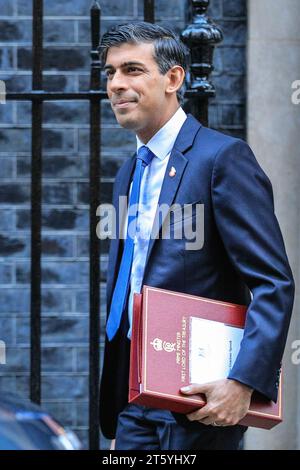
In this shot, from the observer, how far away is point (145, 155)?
3.72 m

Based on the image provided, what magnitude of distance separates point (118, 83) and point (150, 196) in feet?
1.19

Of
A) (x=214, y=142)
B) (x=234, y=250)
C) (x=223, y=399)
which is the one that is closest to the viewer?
(x=223, y=399)

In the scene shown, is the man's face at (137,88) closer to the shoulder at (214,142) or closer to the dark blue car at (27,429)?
the shoulder at (214,142)

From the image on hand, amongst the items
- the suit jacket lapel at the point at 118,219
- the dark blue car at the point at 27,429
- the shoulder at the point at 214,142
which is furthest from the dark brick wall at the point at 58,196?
the dark blue car at the point at 27,429

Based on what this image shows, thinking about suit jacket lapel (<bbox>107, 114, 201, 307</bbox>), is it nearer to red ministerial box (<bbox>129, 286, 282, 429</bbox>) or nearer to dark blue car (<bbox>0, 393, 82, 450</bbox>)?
red ministerial box (<bbox>129, 286, 282, 429</bbox>)

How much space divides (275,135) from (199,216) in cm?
188

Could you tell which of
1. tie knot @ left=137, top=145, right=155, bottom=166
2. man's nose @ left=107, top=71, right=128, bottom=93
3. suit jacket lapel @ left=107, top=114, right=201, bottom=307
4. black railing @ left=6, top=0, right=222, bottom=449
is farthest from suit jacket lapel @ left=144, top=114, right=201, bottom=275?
black railing @ left=6, top=0, right=222, bottom=449

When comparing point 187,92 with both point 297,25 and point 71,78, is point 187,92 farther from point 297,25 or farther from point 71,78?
point 71,78

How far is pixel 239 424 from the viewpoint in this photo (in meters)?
3.52

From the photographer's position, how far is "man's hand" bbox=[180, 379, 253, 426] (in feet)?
10.9

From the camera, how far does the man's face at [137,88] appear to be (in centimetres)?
366

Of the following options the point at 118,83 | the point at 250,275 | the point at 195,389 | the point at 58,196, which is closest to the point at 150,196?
the point at 118,83

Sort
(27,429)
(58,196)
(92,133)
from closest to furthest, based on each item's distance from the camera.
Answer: (27,429)
(92,133)
(58,196)

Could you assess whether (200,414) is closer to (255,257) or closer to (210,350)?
(210,350)
